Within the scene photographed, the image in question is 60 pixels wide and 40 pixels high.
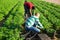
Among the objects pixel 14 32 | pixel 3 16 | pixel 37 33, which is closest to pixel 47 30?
pixel 37 33

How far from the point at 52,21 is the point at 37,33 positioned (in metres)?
3.45

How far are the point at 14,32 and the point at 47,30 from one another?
1.95 meters

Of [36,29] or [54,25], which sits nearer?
[36,29]

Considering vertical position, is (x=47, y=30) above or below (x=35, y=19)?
below

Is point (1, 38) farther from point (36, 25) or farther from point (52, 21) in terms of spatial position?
point (52, 21)

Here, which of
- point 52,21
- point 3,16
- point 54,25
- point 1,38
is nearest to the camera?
point 1,38

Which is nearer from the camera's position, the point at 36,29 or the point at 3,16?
the point at 36,29

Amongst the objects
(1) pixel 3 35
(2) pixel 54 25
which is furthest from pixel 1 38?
(2) pixel 54 25

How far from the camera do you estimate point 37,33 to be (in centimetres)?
1032

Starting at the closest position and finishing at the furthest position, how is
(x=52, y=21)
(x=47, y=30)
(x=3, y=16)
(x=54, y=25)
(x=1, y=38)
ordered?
(x=1, y=38)
(x=47, y=30)
(x=54, y=25)
(x=52, y=21)
(x=3, y=16)

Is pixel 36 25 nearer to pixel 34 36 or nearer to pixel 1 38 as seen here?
pixel 34 36

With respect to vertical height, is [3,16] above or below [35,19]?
below

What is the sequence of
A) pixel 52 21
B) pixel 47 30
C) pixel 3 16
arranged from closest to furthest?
pixel 47 30 → pixel 52 21 → pixel 3 16

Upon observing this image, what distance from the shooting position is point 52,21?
44.6ft
